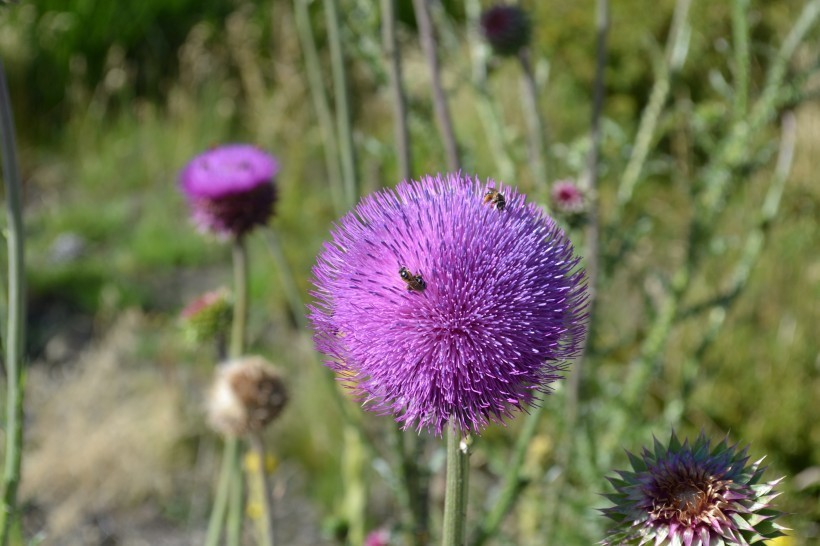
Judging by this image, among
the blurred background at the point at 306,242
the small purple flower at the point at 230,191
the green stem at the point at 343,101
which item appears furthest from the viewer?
the blurred background at the point at 306,242

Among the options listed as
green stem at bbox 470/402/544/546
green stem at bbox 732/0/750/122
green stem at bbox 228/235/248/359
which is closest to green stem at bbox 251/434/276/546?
green stem at bbox 228/235/248/359

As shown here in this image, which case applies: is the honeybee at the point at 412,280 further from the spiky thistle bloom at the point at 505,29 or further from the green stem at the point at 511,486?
the spiky thistle bloom at the point at 505,29

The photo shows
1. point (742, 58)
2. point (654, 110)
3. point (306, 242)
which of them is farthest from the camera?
point (306, 242)

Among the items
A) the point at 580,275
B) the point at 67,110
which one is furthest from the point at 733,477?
the point at 67,110

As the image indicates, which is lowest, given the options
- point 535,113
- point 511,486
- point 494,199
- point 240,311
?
point 511,486

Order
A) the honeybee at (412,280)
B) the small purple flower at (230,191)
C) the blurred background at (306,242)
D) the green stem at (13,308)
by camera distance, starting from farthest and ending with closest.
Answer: the blurred background at (306,242) < the small purple flower at (230,191) < the green stem at (13,308) < the honeybee at (412,280)

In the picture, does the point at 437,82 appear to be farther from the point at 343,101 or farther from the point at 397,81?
Result: the point at 343,101

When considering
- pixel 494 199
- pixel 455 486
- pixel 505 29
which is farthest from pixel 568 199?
pixel 455 486

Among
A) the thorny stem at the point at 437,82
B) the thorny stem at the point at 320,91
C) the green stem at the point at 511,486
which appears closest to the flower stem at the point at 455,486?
the green stem at the point at 511,486
